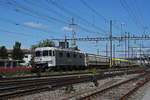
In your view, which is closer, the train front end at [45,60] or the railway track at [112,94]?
the railway track at [112,94]

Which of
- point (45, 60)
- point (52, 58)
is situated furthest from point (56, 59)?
point (45, 60)

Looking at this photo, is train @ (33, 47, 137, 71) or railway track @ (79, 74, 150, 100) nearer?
railway track @ (79, 74, 150, 100)

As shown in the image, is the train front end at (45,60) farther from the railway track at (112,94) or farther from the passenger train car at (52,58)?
the railway track at (112,94)

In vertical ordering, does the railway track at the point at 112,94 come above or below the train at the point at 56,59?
below

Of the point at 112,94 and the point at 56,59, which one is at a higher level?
the point at 56,59

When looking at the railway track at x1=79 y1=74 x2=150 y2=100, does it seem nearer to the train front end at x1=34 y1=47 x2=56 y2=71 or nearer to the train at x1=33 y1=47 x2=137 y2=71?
the train front end at x1=34 y1=47 x2=56 y2=71

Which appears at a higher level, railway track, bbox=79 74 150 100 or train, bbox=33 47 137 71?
train, bbox=33 47 137 71

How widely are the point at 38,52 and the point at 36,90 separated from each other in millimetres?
17500

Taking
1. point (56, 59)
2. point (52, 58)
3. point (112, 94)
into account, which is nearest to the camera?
point (112, 94)

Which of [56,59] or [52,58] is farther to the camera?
[56,59]

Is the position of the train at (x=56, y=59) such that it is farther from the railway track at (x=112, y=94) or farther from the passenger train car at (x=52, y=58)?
the railway track at (x=112, y=94)

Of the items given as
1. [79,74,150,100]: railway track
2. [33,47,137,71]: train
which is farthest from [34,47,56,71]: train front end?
[79,74,150,100]: railway track

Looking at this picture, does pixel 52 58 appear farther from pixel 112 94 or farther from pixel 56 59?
pixel 112 94

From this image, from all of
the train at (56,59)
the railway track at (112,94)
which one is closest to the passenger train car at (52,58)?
the train at (56,59)
